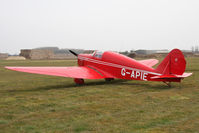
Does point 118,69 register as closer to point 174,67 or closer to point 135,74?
point 135,74

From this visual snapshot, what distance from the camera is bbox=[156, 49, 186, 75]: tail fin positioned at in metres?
9.88

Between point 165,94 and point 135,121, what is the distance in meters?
3.81

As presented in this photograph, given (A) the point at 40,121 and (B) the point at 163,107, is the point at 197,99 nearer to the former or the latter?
(B) the point at 163,107

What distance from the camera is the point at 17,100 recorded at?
812cm

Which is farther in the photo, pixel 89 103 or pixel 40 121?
pixel 89 103

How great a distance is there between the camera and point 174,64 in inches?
395

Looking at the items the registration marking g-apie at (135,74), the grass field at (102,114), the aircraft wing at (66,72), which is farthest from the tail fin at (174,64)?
the aircraft wing at (66,72)

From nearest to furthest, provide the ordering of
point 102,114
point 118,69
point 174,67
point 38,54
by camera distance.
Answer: point 102,114 → point 174,67 → point 118,69 → point 38,54

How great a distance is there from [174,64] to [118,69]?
10.4 ft

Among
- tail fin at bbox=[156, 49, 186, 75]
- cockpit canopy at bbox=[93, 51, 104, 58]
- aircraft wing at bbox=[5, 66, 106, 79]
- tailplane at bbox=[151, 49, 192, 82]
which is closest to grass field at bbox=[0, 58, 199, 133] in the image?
tailplane at bbox=[151, 49, 192, 82]

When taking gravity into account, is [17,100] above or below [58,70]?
below

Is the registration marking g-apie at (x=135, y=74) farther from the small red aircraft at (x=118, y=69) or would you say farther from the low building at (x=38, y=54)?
the low building at (x=38, y=54)

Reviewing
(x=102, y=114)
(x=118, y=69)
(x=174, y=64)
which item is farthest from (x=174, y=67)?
(x=102, y=114)

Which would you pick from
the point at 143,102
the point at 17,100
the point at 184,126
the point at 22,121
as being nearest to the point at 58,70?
the point at 17,100
